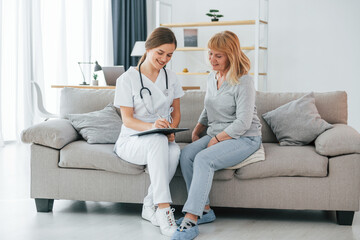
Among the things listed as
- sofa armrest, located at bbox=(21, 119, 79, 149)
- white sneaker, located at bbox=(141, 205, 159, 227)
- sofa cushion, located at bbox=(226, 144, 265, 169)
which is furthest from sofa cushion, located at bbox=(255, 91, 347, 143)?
sofa armrest, located at bbox=(21, 119, 79, 149)

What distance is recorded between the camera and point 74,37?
607 centimetres

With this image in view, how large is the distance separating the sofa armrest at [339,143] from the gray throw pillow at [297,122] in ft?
0.62

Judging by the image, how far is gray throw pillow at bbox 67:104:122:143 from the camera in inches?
114

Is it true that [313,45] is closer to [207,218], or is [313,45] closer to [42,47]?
[42,47]

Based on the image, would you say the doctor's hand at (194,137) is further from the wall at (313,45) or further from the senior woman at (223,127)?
the wall at (313,45)

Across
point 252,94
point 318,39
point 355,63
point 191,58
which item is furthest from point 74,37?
point 252,94

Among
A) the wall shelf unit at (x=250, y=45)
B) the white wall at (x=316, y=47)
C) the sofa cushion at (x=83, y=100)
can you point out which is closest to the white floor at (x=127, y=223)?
the sofa cushion at (x=83, y=100)

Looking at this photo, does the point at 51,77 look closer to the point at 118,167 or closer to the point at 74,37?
the point at 74,37

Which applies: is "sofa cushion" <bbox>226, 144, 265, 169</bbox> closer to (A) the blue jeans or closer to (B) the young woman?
(A) the blue jeans

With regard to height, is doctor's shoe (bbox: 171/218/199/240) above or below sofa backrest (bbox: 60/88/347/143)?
below

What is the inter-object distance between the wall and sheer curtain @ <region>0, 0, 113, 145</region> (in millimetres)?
1952

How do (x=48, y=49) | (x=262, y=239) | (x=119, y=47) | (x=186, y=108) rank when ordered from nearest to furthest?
(x=262, y=239) < (x=186, y=108) < (x=48, y=49) < (x=119, y=47)

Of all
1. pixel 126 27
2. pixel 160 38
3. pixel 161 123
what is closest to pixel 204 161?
pixel 161 123

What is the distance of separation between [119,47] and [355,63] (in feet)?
10.5
